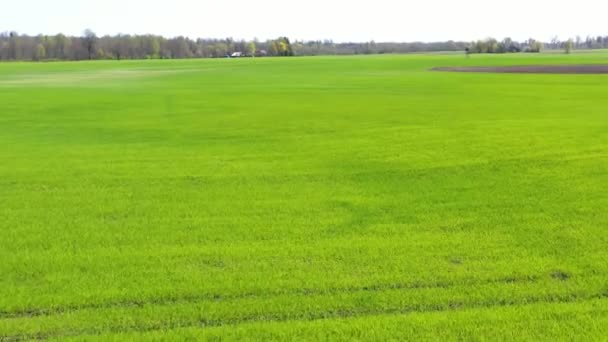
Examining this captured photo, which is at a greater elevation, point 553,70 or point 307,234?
point 553,70

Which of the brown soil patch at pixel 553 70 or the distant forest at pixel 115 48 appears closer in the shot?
the brown soil patch at pixel 553 70

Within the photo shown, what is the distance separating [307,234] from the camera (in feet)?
32.3

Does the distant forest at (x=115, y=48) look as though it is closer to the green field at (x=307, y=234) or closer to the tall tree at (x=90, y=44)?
the tall tree at (x=90, y=44)

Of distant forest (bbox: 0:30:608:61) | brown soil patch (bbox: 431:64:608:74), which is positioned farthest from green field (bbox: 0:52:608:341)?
distant forest (bbox: 0:30:608:61)

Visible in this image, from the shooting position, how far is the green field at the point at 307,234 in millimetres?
6676

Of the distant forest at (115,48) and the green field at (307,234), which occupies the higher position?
the distant forest at (115,48)

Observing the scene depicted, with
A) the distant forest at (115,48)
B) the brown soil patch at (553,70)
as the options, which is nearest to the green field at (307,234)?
the brown soil patch at (553,70)

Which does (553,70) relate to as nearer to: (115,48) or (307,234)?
(307,234)

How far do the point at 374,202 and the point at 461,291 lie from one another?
4.69m

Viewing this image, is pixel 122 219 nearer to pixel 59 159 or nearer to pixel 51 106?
pixel 59 159

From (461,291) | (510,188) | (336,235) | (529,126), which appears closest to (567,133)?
(529,126)

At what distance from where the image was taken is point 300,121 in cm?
2598

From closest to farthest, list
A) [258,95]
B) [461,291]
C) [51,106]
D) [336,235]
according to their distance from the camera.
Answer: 1. [461,291]
2. [336,235]
3. [51,106]
4. [258,95]

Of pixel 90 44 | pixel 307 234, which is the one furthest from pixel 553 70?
pixel 90 44
